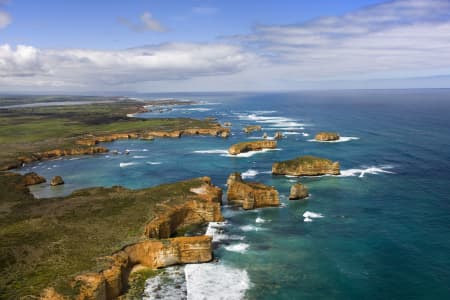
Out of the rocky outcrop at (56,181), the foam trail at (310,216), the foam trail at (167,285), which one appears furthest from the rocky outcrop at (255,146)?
the foam trail at (167,285)

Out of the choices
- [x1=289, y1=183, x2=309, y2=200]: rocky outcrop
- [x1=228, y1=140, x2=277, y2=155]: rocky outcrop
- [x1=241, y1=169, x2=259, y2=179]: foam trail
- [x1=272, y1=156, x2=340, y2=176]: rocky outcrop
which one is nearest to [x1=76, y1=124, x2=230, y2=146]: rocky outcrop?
[x1=228, y1=140, x2=277, y2=155]: rocky outcrop

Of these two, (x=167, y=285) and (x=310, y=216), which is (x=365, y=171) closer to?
(x=310, y=216)

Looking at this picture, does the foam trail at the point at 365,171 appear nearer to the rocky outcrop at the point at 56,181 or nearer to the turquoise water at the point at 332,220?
the turquoise water at the point at 332,220

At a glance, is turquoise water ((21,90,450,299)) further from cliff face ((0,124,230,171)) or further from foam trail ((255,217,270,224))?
cliff face ((0,124,230,171))

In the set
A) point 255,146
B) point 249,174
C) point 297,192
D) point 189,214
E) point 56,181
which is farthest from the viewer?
point 255,146

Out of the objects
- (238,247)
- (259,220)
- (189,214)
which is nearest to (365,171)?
(259,220)
